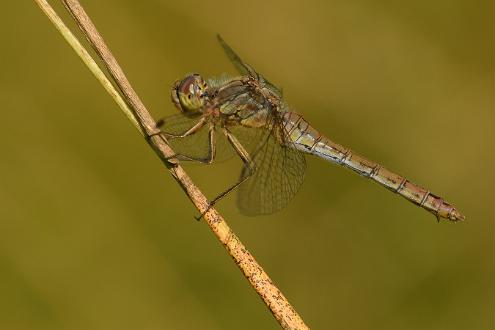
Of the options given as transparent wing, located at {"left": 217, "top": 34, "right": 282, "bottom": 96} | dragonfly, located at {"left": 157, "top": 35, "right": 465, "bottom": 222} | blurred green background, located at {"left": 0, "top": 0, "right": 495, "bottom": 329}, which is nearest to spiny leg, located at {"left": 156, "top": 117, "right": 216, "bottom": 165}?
dragonfly, located at {"left": 157, "top": 35, "right": 465, "bottom": 222}

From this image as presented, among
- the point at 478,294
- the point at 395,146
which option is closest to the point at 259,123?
the point at 395,146

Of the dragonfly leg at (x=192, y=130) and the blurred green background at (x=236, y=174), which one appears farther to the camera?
the blurred green background at (x=236, y=174)

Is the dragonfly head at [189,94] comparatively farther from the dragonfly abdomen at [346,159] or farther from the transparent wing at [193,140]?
the dragonfly abdomen at [346,159]

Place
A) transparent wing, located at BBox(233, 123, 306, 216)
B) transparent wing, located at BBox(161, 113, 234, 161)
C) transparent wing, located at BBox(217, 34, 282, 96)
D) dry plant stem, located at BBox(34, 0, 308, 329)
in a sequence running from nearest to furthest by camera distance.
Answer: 1. dry plant stem, located at BBox(34, 0, 308, 329)
2. transparent wing, located at BBox(161, 113, 234, 161)
3. transparent wing, located at BBox(233, 123, 306, 216)
4. transparent wing, located at BBox(217, 34, 282, 96)

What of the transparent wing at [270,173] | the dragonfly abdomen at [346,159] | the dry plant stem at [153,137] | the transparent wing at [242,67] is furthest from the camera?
the dragonfly abdomen at [346,159]

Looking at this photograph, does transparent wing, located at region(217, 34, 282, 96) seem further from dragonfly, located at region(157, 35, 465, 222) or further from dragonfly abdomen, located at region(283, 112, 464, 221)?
dragonfly abdomen, located at region(283, 112, 464, 221)

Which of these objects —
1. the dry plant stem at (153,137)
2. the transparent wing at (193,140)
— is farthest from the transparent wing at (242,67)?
the dry plant stem at (153,137)

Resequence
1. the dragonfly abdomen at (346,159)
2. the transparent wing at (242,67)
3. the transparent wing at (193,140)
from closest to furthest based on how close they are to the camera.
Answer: the transparent wing at (193,140), the transparent wing at (242,67), the dragonfly abdomen at (346,159)
